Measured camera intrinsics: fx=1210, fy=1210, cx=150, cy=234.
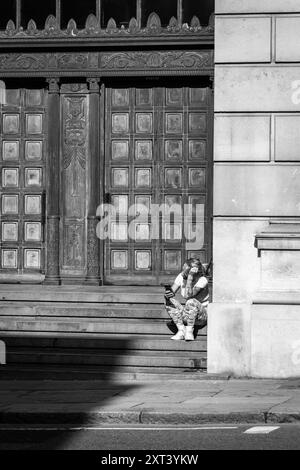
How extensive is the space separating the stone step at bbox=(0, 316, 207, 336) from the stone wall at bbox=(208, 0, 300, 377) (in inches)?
46.3

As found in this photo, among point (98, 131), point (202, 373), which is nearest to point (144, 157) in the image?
point (98, 131)

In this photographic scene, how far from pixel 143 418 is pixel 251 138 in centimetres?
587

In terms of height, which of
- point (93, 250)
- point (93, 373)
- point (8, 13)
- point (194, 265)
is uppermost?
point (8, 13)

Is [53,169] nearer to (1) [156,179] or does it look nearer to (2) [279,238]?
(1) [156,179]

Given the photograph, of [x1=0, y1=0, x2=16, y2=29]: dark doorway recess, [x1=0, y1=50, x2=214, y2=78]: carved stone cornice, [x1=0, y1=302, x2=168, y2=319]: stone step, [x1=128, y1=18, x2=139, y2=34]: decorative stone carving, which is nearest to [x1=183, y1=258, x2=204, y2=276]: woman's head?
[x1=0, y1=302, x2=168, y2=319]: stone step

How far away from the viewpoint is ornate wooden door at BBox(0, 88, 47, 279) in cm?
2080

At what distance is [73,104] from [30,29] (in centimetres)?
149

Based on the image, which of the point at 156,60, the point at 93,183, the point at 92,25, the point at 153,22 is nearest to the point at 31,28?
the point at 92,25

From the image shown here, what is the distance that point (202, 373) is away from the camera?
18.0 meters

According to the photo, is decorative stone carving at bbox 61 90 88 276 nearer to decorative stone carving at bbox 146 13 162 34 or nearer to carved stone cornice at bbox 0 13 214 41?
carved stone cornice at bbox 0 13 214 41

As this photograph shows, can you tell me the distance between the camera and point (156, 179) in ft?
67.3

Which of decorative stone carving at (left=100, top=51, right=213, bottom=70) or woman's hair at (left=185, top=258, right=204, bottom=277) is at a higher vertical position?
decorative stone carving at (left=100, top=51, right=213, bottom=70)
